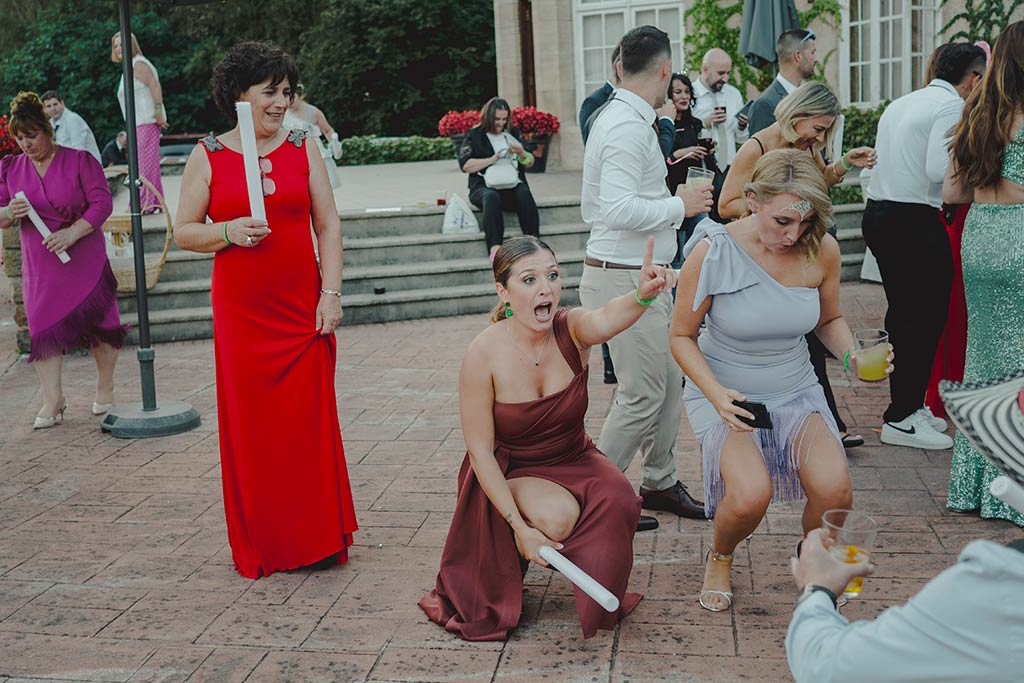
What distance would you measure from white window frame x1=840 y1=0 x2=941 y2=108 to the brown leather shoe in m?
10.0

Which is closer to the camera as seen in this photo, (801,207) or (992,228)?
(801,207)

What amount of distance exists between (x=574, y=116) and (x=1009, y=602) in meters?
15.8

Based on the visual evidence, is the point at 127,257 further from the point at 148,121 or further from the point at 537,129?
the point at 537,129

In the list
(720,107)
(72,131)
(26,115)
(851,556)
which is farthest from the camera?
(72,131)

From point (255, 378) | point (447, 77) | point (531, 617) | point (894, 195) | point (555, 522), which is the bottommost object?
point (531, 617)

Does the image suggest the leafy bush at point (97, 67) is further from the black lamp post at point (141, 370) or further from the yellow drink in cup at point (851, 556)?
the yellow drink in cup at point (851, 556)

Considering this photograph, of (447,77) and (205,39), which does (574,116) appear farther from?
(205,39)

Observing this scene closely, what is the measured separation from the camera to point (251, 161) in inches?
173

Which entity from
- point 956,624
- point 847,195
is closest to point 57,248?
point 956,624

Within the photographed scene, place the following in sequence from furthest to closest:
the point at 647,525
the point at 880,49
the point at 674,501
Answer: the point at 880,49, the point at 674,501, the point at 647,525

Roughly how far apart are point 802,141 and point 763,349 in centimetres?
146

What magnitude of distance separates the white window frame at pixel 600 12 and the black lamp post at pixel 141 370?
10451 millimetres

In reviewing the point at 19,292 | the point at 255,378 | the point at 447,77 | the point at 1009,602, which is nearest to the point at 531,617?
the point at 255,378

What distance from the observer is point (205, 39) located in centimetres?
3014
